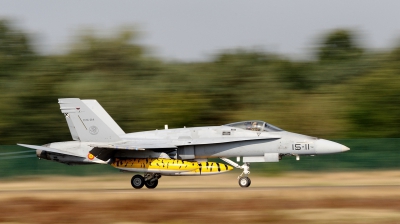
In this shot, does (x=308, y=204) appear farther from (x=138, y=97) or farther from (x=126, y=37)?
(x=126, y=37)

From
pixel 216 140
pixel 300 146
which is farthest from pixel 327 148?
pixel 216 140

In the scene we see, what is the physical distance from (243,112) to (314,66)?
404 inches

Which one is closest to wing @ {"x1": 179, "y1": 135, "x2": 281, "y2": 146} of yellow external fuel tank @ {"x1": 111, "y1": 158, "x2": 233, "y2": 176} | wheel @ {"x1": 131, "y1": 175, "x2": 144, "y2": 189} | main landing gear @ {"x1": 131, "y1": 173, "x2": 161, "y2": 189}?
yellow external fuel tank @ {"x1": 111, "y1": 158, "x2": 233, "y2": 176}

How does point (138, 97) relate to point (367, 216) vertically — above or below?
above

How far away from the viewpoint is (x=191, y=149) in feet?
70.1

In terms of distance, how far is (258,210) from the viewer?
16609 mm

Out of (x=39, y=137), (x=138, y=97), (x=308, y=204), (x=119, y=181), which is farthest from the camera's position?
(x=138, y=97)

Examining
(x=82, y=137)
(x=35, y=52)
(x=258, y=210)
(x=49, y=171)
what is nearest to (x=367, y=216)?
(x=258, y=210)

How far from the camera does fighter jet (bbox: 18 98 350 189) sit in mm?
20547

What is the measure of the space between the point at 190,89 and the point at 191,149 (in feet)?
53.9

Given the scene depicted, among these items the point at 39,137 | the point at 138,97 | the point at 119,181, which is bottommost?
the point at 119,181

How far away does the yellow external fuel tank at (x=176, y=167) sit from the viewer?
20469 mm

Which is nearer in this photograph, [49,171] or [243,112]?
[49,171]

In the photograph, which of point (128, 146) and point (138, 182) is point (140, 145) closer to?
point (128, 146)
